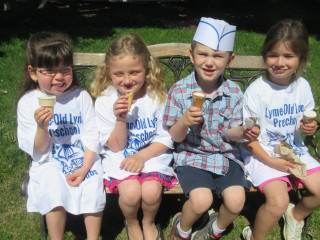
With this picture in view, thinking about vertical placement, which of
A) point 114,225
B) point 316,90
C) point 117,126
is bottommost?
point 114,225

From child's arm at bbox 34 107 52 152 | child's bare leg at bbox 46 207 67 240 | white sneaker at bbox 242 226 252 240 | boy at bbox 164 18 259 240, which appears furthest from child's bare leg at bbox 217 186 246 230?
child's arm at bbox 34 107 52 152

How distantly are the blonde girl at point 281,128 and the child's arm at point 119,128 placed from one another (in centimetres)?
104

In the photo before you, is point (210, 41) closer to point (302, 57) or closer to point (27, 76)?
point (302, 57)

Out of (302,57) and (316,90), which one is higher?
(302,57)

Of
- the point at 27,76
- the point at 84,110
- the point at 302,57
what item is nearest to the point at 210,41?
the point at 302,57

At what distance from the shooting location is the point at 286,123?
3.01 meters

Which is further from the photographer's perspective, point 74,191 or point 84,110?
point 84,110

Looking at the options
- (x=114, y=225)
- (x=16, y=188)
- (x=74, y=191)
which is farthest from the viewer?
(x=16, y=188)

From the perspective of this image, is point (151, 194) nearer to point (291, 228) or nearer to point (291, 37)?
point (291, 228)

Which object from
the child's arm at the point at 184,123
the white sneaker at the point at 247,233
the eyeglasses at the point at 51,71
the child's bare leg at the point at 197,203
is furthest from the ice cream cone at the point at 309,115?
the eyeglasses at the point at 51,71

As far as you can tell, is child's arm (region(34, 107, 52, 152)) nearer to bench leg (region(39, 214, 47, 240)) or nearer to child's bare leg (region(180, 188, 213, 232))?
bench leg (region(39, 214, 47, 240))

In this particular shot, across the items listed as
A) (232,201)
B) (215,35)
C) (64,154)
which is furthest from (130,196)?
(215,35)

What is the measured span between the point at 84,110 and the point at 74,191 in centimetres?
69

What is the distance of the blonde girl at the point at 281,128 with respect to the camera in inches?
110
